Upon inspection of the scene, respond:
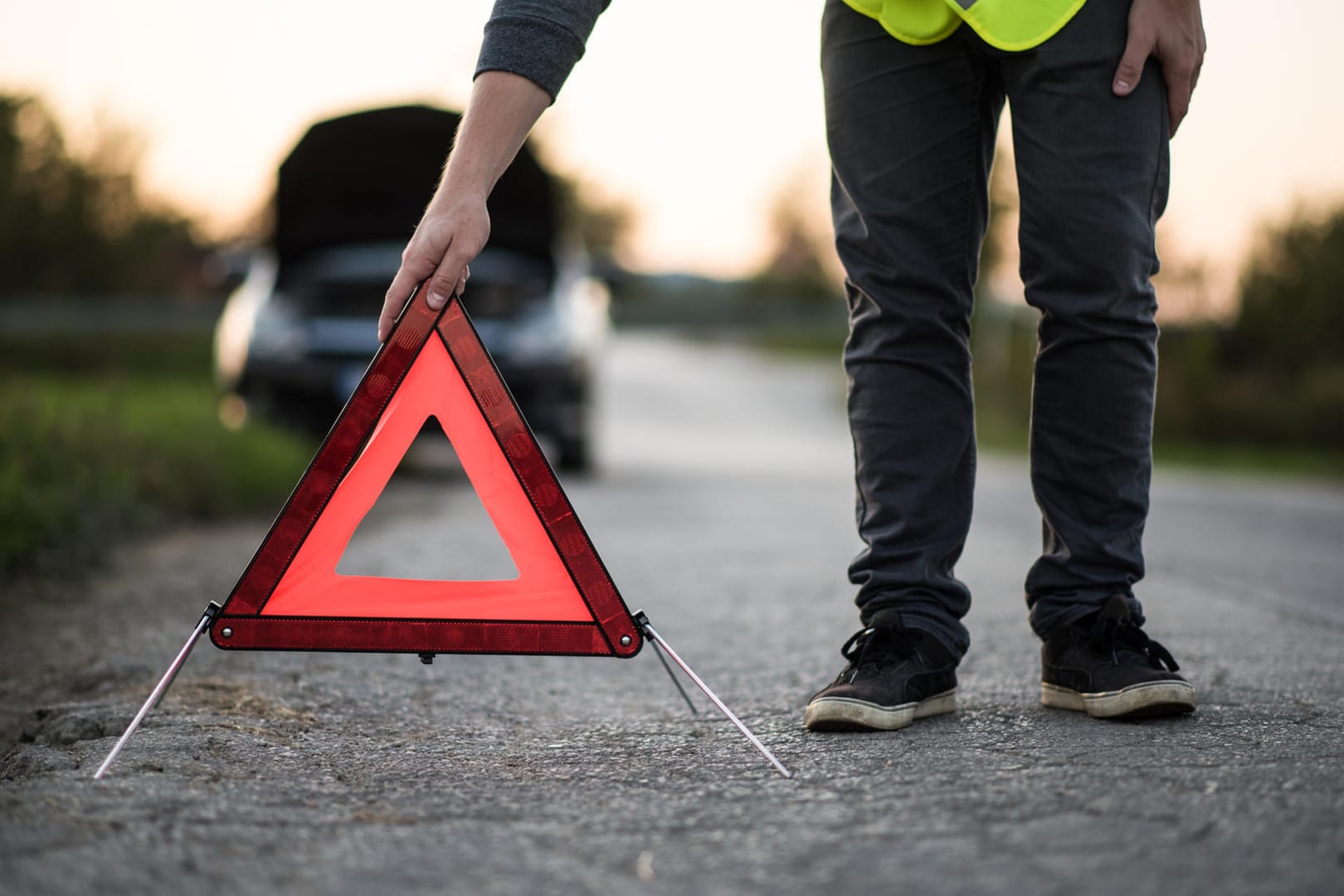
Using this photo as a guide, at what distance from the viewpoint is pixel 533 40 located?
207 cm

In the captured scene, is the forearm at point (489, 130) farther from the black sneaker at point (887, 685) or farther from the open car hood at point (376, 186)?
the open car hood at point (376, 186)

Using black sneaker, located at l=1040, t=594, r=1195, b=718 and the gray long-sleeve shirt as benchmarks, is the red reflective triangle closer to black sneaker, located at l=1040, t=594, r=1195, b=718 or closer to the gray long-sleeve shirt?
the gray long-sleeve shirt

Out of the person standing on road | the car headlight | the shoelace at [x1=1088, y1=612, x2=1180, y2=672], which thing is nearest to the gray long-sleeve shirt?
the person standing on road

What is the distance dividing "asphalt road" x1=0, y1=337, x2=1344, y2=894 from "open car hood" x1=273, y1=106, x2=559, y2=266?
4640mm

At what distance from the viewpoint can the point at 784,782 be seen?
5.94ft

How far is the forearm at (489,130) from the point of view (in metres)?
2.04

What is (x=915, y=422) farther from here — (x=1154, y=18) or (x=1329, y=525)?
(x=1329, y=525)

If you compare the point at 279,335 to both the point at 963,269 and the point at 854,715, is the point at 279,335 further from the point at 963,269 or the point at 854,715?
the point at 854,715

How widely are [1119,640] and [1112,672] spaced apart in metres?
0.07

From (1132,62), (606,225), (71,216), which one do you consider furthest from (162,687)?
(606,225)

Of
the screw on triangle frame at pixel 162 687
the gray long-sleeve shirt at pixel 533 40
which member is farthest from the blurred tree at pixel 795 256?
the screw on triangle frame at pixel 162 687

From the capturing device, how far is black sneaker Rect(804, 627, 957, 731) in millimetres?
2084

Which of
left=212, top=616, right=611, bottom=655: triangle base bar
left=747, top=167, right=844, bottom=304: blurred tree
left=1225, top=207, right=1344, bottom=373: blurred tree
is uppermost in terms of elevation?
left=747, top=167, right=844, bottom=304: blurred tree

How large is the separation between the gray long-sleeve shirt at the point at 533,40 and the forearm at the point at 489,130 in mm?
17
